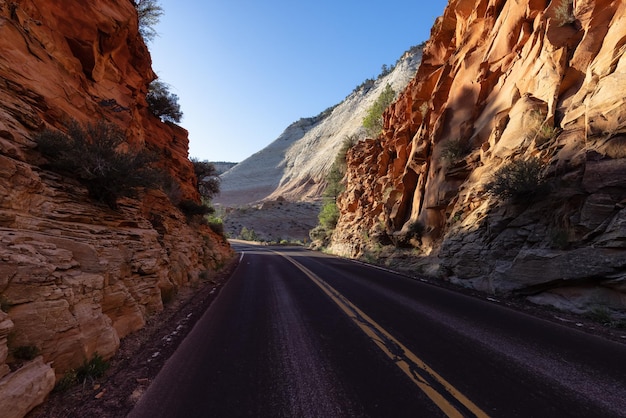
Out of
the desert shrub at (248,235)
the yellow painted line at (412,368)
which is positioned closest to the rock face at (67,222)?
the yellow painted line at (412,368)

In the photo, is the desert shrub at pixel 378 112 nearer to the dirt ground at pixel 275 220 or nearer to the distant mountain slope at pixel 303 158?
the dirt ground at pixel 275 220

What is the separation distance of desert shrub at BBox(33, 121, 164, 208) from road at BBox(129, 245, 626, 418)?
11.9 ft

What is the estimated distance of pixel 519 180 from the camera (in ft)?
29.5

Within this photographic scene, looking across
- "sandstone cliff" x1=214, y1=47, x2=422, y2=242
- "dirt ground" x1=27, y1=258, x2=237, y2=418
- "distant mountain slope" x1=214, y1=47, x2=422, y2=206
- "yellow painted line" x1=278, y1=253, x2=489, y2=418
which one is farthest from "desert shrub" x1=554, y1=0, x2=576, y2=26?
"distant mountain slope" x1=214, y1=47, x2=422, y2=206

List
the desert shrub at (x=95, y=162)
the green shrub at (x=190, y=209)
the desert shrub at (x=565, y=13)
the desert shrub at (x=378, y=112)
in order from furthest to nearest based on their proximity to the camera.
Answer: the desert shrub at (x=378, y=112)
the green shrub at (x=190, y=209)
the desert shrub at (x=565, y=13)
the desert shrub at (x=95, y=162)

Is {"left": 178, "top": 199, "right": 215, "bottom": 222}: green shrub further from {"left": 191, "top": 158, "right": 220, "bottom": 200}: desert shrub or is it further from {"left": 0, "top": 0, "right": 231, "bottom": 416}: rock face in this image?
{"left": 191, "top": 158, "right": 220, "bottom": 200}: desert shrub

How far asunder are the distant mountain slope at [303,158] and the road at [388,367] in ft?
211

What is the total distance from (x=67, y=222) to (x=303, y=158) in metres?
88.3

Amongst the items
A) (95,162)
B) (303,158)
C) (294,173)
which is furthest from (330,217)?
(303,158)

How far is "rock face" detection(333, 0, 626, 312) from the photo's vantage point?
685 cm

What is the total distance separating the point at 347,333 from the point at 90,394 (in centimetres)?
360

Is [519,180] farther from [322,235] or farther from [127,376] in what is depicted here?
[322,235]

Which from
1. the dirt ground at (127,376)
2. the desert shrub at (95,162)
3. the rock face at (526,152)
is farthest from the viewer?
the rock face at (526,152)

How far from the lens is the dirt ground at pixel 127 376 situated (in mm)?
3100
